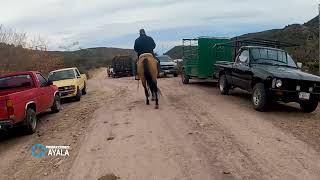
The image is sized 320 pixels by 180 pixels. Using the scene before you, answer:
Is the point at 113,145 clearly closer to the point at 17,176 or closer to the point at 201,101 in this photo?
the point at 17,176

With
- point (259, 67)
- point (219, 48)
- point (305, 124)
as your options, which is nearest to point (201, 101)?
point (259, 67)

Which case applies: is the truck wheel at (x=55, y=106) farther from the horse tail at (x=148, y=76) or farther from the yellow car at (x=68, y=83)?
the horse tail at (x=148, y=76)

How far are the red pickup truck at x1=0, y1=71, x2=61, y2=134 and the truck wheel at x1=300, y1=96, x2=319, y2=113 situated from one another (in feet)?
23.8

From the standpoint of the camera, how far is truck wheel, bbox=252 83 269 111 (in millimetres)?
12414

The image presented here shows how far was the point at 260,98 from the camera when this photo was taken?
41.1 ft

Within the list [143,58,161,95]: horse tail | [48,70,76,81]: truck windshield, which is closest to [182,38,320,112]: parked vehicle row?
[143,58,161,95]: horse tail

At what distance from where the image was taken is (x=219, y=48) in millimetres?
19625

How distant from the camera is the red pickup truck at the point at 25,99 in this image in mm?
10680

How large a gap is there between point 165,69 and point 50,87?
638 inches

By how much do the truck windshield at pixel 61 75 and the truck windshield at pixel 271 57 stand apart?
903 centimetres

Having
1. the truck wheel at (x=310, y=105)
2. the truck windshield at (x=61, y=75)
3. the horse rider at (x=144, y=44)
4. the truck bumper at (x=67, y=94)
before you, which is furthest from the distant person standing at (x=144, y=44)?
the truck windshield at (x=61, y=75)

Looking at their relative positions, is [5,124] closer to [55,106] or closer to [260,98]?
[55,106]

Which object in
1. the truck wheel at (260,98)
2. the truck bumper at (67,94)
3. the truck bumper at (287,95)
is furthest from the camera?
the truck bumper at (67,94)

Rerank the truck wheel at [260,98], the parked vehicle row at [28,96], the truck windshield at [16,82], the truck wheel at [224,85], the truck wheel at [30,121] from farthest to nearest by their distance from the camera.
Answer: the truck wheel at [224,85], the truck windshield at [16,82], the truck wheel at [260,98], the truck wheel at [30,121], the parked vehicle row at [28,96]
